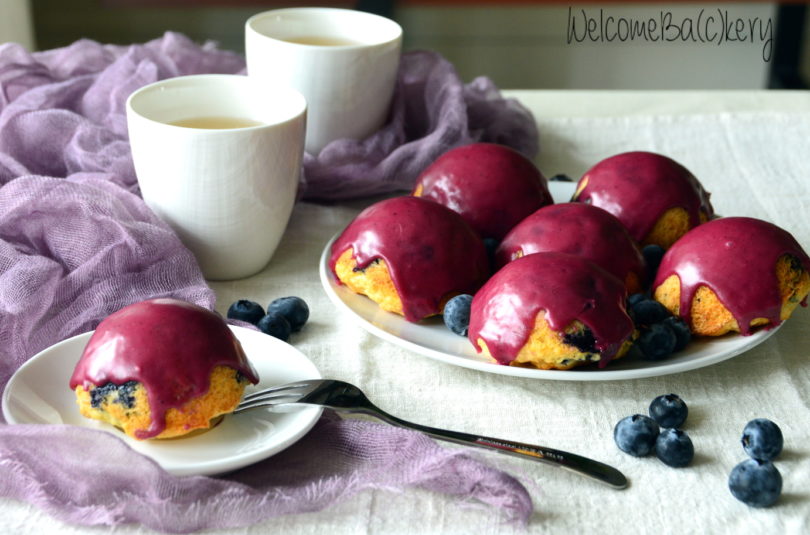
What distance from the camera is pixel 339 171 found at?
1187 millimetres

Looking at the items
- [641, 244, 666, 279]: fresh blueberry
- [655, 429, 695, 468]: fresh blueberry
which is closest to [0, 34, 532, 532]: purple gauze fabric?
[655, 429, 695, 468]: fresh blueberry

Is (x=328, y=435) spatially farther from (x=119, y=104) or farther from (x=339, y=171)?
(x=119, y=104)

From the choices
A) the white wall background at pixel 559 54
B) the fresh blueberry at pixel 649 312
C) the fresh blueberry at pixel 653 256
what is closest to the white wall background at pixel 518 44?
the white wall background at pixel 559 54

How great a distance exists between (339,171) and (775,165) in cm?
59

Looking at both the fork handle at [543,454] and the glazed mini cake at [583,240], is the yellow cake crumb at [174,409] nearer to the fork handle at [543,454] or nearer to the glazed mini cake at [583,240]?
the fork handle at [543,454]

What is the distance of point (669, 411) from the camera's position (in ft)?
2.49

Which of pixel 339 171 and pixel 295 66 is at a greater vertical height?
pixel 295 66

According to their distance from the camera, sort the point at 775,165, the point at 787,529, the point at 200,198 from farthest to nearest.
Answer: the point at 775,165 → the point at 200,198 → the point at 787,529

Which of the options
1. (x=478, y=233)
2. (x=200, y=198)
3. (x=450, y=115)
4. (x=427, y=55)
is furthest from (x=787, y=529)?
(x=427, y=55)

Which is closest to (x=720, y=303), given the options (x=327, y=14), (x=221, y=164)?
(x=221, y=164)

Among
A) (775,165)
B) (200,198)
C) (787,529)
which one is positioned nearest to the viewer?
(787,529)

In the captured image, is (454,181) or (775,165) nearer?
(454,181)

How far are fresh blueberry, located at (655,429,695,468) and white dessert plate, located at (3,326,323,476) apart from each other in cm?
25

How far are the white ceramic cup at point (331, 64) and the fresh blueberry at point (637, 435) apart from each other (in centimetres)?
61
